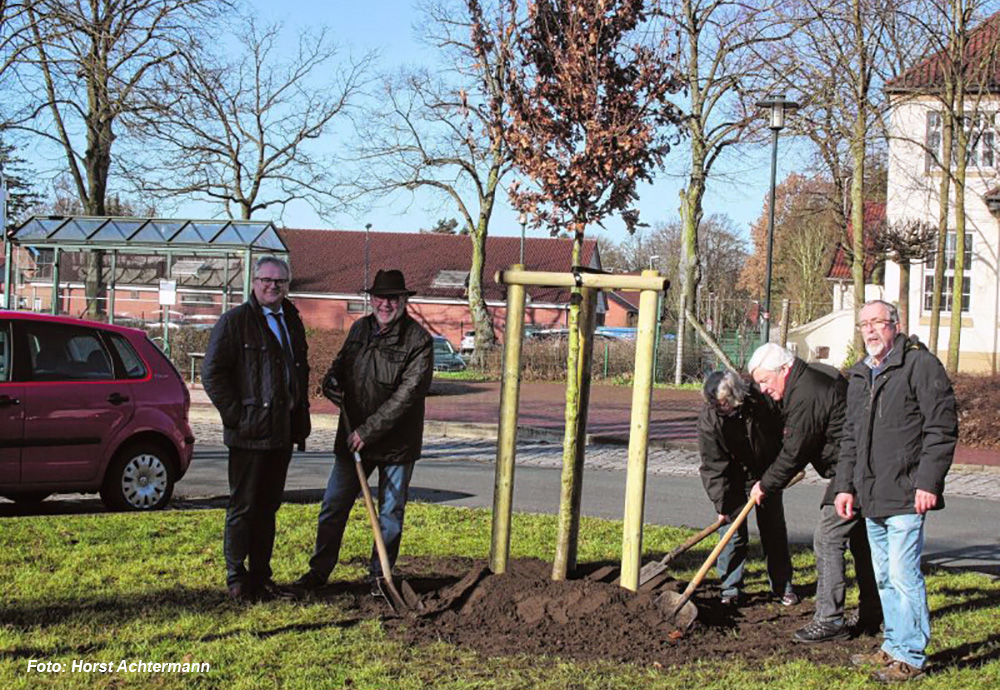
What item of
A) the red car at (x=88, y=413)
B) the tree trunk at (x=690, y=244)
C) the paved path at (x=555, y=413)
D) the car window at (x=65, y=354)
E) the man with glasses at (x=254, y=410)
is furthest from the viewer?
the tree trunk at (x=690, y=244)

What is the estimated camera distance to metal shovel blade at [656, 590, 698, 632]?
6.00m

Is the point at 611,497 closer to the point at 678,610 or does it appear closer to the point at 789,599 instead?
the point at 789,599

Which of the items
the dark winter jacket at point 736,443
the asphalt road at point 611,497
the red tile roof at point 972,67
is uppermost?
the red tile roof at point 972,67

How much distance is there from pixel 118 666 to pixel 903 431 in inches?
143

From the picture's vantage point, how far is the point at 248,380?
254 inches

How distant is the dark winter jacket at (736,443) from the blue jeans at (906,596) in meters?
1.26

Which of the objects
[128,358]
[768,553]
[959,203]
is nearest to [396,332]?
[768,553]

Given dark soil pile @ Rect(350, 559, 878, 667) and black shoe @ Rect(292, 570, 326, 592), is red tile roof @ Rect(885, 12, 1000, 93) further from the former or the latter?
black shoe @ Rect(292, 570, 326, 592)

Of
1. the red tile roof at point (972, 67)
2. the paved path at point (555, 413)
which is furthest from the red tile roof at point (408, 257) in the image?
the red tile roof at point (972, 67)

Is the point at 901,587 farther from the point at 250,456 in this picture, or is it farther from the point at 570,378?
the point at 250,456

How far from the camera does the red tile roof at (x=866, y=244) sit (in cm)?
3495

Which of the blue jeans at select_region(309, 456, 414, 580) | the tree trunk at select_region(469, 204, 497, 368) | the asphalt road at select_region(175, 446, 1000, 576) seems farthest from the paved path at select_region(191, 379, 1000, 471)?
the blue jeans at select_region(309, 456, 414, 580)

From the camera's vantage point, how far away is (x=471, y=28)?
8.28m

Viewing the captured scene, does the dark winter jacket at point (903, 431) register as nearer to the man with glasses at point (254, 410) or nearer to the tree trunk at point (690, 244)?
the man with glasses at point (254, 410)
